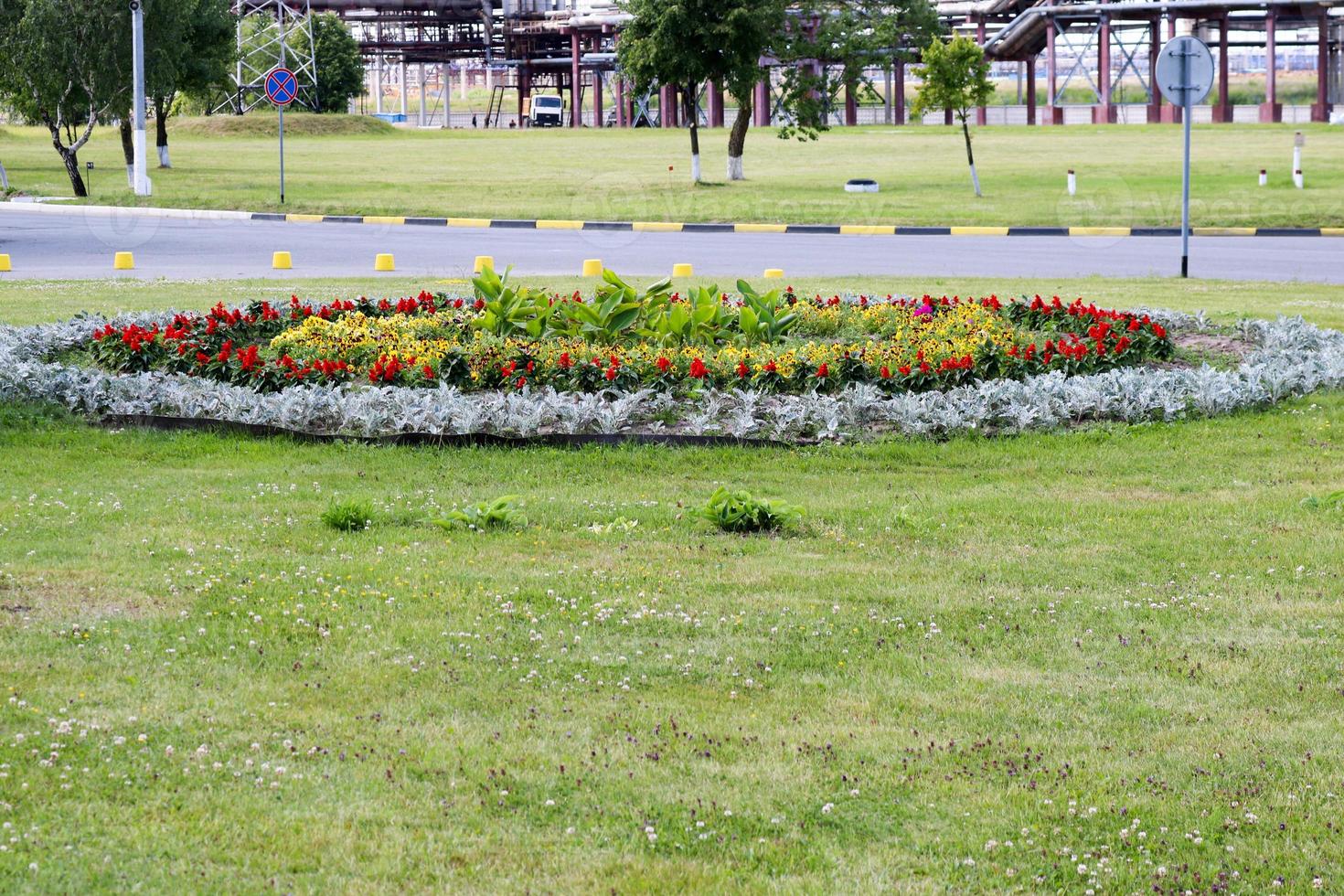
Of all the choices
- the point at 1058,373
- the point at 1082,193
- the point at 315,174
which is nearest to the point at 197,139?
the point at 315,174

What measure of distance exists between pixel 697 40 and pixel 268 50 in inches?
1583

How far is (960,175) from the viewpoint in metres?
40.5

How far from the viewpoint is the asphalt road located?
19656 millimetres

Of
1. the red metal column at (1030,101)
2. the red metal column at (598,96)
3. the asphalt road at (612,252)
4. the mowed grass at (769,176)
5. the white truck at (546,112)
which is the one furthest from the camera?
the white truck at (546,112)

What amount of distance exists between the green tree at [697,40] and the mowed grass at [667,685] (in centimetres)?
2751

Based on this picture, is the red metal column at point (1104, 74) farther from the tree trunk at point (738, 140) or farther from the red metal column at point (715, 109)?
the tree trunk at point (738, 140)

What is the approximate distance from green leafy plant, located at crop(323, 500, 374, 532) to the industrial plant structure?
5071 centimetres

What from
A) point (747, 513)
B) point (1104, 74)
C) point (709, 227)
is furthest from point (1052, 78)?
point (747, 513)

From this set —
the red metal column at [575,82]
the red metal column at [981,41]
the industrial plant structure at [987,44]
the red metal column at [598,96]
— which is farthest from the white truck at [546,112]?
the red metal column at [981,41]

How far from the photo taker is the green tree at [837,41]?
38062 mm

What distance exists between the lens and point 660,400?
9367 millimetres

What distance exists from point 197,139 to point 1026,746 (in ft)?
208

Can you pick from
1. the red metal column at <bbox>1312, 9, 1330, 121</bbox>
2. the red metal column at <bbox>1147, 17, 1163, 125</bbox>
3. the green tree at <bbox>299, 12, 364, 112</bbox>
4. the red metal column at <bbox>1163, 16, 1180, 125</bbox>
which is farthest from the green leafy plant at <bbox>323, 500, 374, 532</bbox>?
the green tree at <bbox>299, 12, 364, 112</bbox>

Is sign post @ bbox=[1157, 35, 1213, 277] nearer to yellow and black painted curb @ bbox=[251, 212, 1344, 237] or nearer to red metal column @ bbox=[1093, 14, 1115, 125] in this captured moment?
yellow and black painted curb @ bbox=[251, 212, 1344, 237]
